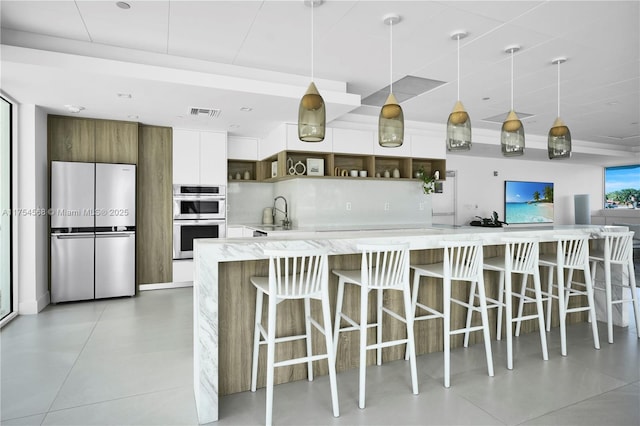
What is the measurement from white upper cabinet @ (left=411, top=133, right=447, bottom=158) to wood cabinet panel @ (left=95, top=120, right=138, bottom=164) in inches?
160

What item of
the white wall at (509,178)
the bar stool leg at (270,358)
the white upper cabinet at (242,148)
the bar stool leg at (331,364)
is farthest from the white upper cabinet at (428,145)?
the bar stool leg at (270,358)

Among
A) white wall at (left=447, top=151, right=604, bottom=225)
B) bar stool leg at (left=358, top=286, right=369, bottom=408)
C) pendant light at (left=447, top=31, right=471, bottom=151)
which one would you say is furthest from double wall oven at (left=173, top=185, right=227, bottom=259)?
white wall at (left=447, top=151, right=604, bottom=225)

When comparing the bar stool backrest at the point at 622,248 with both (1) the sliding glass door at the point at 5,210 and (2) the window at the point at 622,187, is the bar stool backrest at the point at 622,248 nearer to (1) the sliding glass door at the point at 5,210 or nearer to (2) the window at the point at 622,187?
(1) the sliding glass door at the point at 5,210

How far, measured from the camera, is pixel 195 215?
17.8 feet

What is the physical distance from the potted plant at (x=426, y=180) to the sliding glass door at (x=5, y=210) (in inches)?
208

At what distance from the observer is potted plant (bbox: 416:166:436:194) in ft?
19.8

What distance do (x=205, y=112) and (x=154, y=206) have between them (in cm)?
164

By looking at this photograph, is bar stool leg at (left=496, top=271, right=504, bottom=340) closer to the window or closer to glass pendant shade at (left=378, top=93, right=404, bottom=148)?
glass pendant shade at (left=378, top=93, right=404, bottom=148)

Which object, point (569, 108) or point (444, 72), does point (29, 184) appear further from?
point (569, 108)

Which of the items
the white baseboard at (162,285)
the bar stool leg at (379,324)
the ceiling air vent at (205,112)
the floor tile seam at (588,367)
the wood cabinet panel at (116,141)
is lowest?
the floor tile seam at (588,367)

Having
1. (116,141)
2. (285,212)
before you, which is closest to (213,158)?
(116,141)

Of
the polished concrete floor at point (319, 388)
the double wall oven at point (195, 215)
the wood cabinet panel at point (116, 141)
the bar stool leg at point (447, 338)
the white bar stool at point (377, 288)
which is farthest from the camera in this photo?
the double wall oven at point (195, 215)

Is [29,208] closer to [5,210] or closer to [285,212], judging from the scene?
[5,210]

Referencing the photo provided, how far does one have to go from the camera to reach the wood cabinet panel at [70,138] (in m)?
4.63
